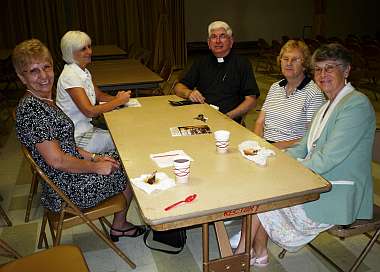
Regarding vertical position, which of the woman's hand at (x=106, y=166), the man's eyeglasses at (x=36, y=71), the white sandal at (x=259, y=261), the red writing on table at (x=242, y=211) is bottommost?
the white sandal at (x=259, y=261)

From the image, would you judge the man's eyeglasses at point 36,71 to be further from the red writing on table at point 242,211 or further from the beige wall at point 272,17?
the beige wall at point 272,17

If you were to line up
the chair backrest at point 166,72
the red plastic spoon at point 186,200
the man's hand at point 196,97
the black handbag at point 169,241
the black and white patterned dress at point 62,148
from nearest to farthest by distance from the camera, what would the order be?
the red plastic spoon at point 186,200, the black and white patterned dress at point 62,148, the black handbag at point 169,241, the man's hand at point 196,97, the chair backrest at point 166,72

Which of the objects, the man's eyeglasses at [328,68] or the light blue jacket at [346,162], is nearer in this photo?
the light blue jacket at [346,162]

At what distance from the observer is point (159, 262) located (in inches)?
91.3

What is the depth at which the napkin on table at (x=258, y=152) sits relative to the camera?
176 centimetres

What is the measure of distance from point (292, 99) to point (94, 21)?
8393 mm

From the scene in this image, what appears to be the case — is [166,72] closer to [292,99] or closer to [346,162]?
[292,99]

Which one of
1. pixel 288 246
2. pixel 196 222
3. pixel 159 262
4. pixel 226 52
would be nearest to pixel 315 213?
pixel 288 246

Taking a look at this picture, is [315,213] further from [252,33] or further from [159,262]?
[252,33]

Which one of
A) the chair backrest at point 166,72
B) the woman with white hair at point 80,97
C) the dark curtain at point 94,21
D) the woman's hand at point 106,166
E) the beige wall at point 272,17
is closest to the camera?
the woman's hand at point 106,166

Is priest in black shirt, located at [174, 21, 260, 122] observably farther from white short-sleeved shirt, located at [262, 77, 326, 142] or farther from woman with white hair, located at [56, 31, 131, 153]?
woman with white hair, located at [56, 31, 131, 153]

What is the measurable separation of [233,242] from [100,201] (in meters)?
0.87

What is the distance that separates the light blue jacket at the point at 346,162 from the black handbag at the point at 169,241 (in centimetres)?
89

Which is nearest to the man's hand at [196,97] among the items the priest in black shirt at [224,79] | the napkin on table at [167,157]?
the priest in black shirt at [224,79]
